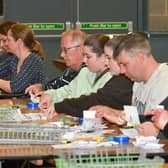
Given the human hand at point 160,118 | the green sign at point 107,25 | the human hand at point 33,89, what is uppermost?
the green sign at point 107,25

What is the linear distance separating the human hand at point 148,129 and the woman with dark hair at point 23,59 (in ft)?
9.82

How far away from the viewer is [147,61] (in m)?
4.12

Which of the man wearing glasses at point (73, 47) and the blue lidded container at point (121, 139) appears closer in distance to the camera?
the blue lidded container at point (121, 139)

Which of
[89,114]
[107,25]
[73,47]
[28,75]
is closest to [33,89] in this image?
[28,75]

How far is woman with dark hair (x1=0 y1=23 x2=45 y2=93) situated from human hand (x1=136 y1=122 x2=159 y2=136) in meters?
2.99

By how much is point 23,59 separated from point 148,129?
323 centimetres

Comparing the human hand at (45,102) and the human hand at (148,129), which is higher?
the human hand at (148,129)

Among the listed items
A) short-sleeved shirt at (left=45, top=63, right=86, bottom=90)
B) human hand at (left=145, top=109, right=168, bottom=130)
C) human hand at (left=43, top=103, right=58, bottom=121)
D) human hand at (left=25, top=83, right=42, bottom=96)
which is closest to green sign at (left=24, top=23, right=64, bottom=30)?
short-sleeved shirt at (left=45, top=63, right=86, bottom=90)

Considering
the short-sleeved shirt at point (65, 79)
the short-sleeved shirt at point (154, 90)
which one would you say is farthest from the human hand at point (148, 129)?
the short-sleeved shirt at point (65, 79)

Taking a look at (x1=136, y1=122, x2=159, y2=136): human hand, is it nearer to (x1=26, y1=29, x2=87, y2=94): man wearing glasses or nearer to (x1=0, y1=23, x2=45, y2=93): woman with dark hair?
(x1=26, y1=29, x2=87, y2=94): man wearing glasses

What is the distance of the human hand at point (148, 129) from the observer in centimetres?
369

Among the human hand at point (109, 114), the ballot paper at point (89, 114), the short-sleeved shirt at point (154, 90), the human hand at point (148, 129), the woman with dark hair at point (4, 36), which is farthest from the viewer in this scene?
the woman with dark hair at point (4, 36)

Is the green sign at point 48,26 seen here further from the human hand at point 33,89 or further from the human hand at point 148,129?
the human hand at point 148,129

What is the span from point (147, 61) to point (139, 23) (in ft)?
17.9
